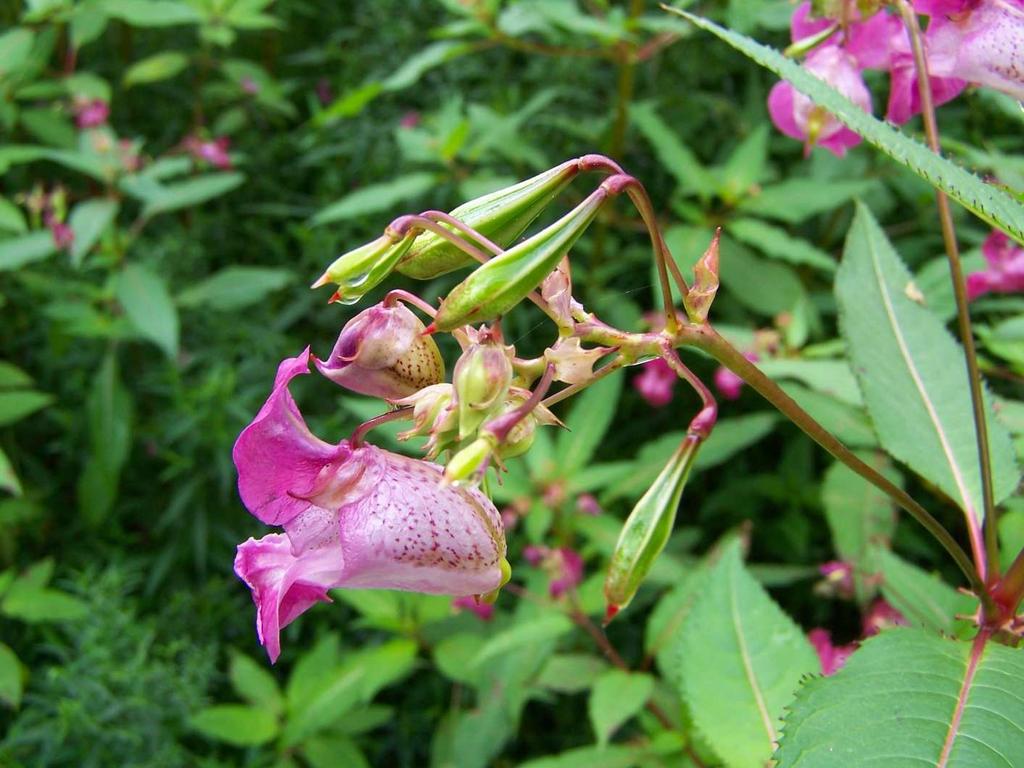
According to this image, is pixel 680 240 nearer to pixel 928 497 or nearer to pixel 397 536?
pixel 928 497

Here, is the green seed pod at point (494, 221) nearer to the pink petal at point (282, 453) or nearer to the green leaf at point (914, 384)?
the pink petal at point (282, 453)

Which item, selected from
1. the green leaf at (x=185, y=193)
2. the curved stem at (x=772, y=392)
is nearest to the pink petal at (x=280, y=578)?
the curved stem at (x=772, y=392)

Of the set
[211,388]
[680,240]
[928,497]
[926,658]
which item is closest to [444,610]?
[211,388]

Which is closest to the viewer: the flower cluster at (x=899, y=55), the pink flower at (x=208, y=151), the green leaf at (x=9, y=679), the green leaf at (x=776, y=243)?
the flower cluster at (x=899, y=55)

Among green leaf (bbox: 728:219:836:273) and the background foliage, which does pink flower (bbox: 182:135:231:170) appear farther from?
green leaf (bbox: 728:219:836:273)

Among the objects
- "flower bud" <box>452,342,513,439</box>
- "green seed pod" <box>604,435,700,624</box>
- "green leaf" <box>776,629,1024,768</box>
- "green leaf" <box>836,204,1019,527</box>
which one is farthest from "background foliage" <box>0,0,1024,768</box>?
"flower bud" <box>452,342,513,439</box>
